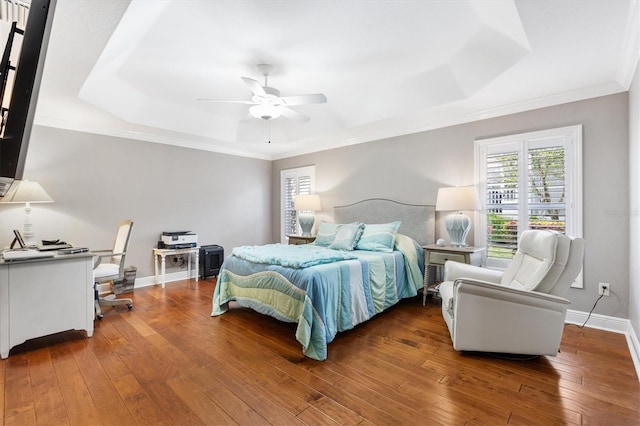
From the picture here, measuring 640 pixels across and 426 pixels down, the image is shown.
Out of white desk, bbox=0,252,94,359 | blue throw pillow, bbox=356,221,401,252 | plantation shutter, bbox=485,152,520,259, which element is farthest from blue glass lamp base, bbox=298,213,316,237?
white desk, bbox=0,252,94,359

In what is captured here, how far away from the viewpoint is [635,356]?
2.37m

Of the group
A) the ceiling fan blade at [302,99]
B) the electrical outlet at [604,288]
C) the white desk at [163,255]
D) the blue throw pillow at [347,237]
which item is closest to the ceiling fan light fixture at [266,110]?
the ceiling fan blade at [302,99]

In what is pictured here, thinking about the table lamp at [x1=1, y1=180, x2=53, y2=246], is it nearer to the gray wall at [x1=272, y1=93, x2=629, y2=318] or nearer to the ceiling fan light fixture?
the ceiling fan light fixture

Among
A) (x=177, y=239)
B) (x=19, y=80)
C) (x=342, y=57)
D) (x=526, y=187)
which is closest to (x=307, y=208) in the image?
(x=177, y=239)

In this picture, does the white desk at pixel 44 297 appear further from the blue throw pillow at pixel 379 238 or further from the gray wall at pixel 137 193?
the blue throw pillow at pixel 379 238

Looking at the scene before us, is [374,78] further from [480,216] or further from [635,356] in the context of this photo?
[635,356]

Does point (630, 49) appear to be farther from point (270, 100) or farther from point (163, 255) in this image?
point (163, 255)

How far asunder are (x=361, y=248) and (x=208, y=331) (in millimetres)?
2054

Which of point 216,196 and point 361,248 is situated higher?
point 216,196

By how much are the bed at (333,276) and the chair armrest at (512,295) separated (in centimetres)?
102

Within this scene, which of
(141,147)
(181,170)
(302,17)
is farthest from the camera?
(181,170)

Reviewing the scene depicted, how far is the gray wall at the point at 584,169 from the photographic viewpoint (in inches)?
116

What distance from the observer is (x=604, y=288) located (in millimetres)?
3018

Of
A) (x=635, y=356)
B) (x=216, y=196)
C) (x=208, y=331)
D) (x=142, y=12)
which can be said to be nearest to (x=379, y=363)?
(x=208, y=331)
